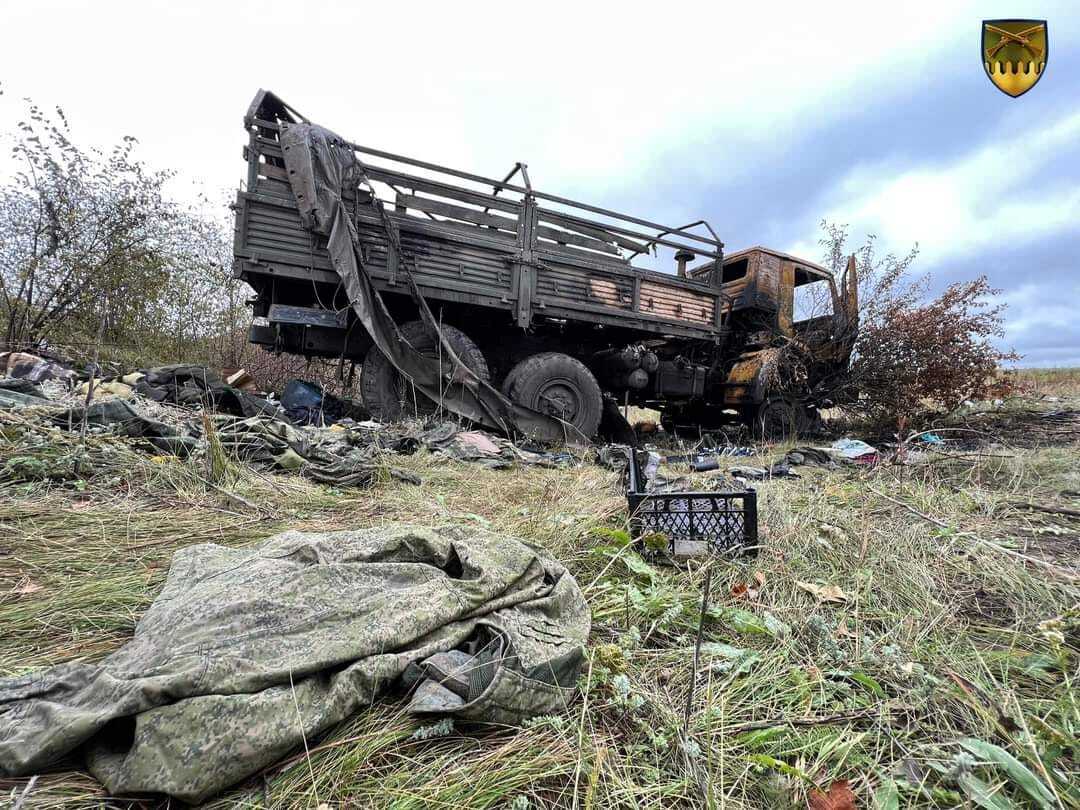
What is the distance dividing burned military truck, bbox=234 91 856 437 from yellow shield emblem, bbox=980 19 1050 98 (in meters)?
2.85

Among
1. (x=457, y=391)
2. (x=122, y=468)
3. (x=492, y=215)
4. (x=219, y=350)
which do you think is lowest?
(x=122, y=468)

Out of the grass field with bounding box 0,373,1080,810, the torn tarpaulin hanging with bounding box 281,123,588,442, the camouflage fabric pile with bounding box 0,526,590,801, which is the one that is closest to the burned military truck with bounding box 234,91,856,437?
the torn tarpaulin hanging with bounding box 281,123,588,442

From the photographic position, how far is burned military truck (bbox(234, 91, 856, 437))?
13.4 ft

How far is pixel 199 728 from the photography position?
28.6 inches

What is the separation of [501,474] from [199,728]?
2.71 m

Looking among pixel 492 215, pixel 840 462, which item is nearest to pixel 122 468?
pixel 492 215

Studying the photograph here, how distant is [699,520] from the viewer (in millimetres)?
1820

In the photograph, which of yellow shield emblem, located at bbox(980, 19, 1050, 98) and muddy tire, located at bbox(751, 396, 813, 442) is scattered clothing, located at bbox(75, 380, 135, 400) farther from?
muddy tire, located at bbox(751, 396, 813, 442)

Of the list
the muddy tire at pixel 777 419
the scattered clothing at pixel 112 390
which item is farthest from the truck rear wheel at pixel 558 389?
the scattered clothing at pixel 112 390

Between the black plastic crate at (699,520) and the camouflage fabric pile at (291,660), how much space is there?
609 mm

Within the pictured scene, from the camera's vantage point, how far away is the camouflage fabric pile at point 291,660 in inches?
28.3

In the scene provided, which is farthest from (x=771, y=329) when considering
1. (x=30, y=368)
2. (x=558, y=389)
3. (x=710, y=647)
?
(x=30, y=368)

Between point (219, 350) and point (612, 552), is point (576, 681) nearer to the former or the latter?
point (612, 552)

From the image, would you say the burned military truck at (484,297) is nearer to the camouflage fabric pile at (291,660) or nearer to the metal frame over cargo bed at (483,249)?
the metal frame over cargo bed at (483,249)
